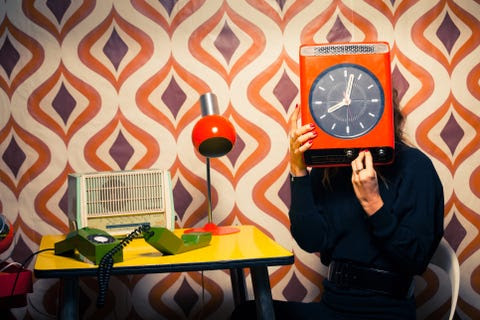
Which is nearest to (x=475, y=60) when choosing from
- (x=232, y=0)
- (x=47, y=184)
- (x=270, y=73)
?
(x=270, y=73)

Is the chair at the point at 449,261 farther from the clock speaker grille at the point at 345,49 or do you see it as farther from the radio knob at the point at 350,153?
the clock speaker grille at the point at 345,49

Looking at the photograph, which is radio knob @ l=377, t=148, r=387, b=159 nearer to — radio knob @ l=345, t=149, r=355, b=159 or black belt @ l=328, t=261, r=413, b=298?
radio knob @ l=345, t=149, r=355, b=159

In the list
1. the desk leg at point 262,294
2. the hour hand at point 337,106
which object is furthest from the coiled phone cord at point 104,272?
the hour hand at point 337,106

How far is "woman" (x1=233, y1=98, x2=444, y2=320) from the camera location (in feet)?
4.29

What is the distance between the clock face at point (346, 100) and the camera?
4.42 ft

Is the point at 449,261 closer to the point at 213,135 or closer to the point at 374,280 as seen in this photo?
the point at 374,280

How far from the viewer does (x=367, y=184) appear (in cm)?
130

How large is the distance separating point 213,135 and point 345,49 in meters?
0.49

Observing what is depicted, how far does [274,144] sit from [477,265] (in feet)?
3.44

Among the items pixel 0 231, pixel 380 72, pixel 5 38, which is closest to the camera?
pixel 380 72

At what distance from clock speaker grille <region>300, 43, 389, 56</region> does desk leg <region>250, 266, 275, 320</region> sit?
61 centimetres

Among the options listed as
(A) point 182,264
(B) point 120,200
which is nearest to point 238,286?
(B) point 120,200

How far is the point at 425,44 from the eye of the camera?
209 centimetres

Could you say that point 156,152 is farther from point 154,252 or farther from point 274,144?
point 154,252
